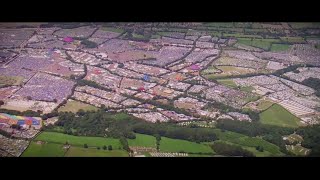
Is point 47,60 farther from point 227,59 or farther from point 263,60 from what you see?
point 263,60

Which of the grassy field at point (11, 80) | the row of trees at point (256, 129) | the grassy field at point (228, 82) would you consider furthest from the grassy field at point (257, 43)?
the grassy field at point (11, 80)

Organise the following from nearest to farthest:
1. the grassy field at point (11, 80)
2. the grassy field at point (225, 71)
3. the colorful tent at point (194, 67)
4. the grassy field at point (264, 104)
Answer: the grassy field at point (264, 104), the grassy field at point (11, 80), the grassy field at point (225, 71), the colorful tent at point (194, 67)

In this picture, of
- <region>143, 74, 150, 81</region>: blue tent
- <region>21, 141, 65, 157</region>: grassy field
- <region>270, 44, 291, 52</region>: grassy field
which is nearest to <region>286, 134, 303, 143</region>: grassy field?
<region>143, 74, 150, 81</region>: blue tent

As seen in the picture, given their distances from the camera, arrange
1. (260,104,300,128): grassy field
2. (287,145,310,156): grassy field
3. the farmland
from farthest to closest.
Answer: (260,104,300,128): grassy field < the farmland < (287,145,310,156): grassy field

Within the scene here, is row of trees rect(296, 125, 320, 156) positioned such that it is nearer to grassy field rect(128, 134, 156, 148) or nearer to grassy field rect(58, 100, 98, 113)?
grassy field rect(128, 134, 156, 148)

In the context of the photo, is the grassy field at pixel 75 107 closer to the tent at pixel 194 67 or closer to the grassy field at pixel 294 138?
the tent at pixel 194 67

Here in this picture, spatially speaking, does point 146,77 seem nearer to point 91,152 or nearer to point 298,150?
point 91,152

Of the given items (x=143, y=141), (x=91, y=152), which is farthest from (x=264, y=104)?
(x=91, y=152)
